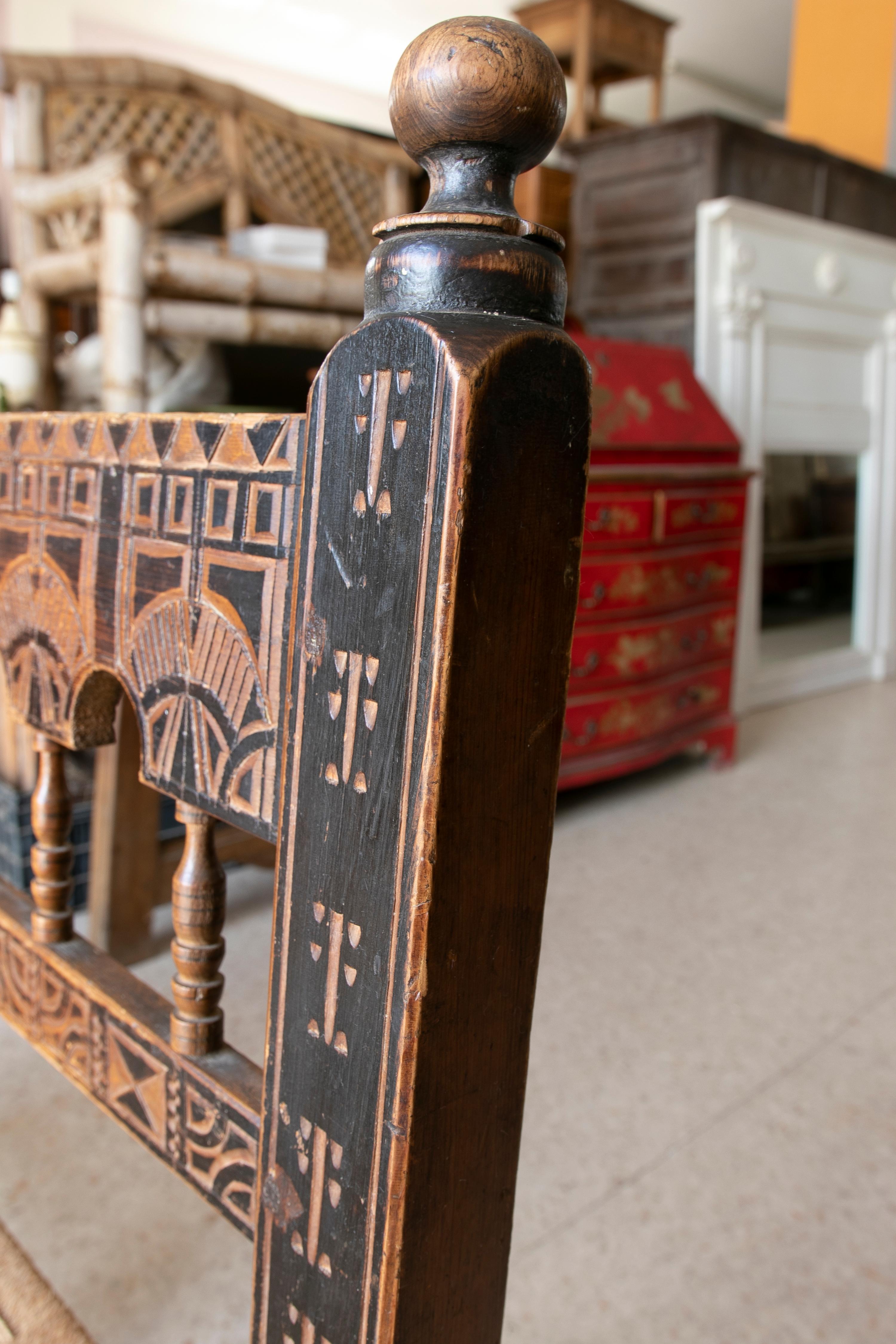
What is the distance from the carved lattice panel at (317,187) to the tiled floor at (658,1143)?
178 centimetres

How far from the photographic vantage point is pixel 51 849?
1.88 feet

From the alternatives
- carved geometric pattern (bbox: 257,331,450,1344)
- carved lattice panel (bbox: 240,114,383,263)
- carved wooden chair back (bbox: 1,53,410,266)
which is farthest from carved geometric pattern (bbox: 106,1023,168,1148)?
carved lattice panel (bbox: 240,114,383,263)

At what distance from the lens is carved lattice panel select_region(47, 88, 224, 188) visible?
7.30 feet

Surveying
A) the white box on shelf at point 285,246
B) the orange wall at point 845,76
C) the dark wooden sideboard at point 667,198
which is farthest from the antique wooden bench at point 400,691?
the orange wall at point 845,76

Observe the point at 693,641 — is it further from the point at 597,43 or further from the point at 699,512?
the point at 597,43

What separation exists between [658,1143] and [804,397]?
9.71ft

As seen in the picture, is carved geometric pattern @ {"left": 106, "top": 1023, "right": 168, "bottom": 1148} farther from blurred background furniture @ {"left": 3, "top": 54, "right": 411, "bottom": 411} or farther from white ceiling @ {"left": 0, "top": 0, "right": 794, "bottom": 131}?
white ceiling @ {"left": 0, "top": 0, "right": 794, "bottom": 131}

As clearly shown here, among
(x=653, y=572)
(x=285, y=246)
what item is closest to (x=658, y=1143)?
(x=653, y=572)

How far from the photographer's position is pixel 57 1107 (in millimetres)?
1299

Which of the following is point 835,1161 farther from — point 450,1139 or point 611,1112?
point 450,1139

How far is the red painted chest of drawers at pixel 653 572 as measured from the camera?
2.37m

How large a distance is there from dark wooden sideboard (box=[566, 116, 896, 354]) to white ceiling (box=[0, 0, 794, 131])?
2.42 metres

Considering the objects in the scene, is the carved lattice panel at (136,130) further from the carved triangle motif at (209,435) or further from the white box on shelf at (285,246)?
the carved triangle motif at (209,435)

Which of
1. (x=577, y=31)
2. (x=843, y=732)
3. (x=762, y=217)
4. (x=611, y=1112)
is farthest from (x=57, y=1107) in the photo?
(x=577, y=31)
